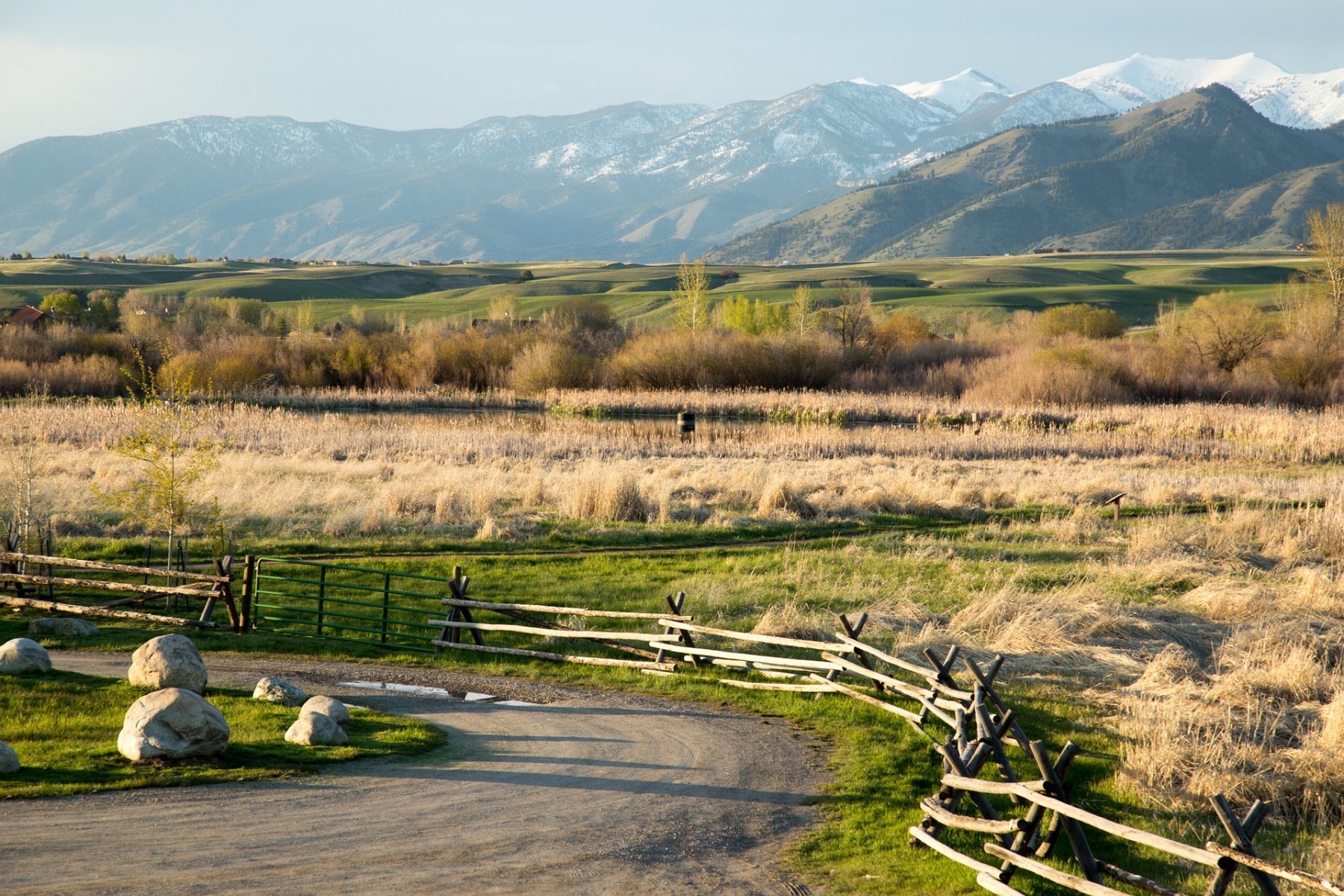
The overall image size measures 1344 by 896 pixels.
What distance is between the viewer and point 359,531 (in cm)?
2525

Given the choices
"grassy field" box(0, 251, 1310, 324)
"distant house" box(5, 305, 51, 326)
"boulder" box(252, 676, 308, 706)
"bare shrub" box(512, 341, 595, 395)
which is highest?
"grassy field" box(0, 251, 1310, 324)

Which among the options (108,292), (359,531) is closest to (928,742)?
(359,531)

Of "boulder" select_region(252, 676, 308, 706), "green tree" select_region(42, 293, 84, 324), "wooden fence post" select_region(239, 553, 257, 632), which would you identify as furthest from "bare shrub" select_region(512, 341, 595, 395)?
"boulder" select_region(252, 676, 308, 706)

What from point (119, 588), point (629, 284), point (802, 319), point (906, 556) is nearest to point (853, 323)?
point (802, 319)

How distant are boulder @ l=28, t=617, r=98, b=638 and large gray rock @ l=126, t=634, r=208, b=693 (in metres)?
4.38

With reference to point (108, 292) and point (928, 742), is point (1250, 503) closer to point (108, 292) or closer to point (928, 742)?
point (928, 742)

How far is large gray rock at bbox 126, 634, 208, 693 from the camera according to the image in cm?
1284

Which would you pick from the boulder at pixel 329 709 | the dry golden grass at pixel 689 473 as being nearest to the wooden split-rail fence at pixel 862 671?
the boulder at pixel 329 709

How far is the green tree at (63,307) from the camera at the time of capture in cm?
9081

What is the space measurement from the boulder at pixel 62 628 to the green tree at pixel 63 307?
8046cm

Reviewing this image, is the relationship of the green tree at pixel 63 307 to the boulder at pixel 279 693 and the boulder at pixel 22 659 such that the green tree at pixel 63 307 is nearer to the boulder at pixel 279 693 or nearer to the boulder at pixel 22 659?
the boulder at pixel 22 659

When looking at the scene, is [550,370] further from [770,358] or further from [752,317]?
[752,317]

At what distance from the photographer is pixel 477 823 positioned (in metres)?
9.97

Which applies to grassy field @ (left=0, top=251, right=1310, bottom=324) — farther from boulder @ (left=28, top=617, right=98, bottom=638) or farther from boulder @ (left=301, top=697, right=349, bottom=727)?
boulder @ (left=301, top=697, right=349, bottom=727)
